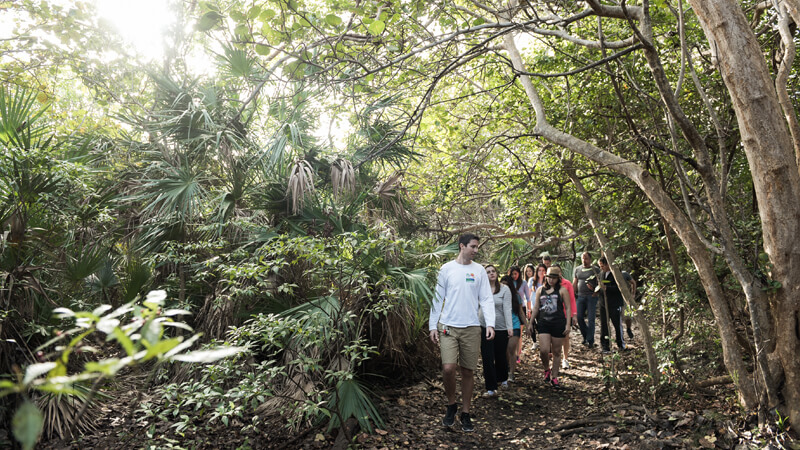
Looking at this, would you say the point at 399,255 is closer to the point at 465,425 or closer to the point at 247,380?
the point at 465,425

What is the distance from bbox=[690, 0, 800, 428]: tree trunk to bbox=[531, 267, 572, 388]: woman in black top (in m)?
3.31

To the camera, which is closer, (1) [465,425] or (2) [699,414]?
(2) [699,414]

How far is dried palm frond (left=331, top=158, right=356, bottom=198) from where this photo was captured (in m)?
6.67

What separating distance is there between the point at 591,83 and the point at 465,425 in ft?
14.3

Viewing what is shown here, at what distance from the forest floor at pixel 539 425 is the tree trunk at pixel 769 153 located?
0.74 m

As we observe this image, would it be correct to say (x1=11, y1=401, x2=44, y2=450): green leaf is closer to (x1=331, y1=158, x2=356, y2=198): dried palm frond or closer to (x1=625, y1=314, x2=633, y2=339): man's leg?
(x1=331, y1=158, x2=356, y2=198): dried palm frond

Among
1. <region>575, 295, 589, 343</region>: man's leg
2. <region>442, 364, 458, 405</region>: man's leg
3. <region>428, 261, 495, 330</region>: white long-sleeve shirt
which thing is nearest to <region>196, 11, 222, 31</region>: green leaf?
<region>428, 261, 495, 330</region>: white long-sleeve shirt

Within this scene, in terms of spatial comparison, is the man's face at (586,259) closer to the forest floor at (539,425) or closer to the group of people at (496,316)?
the group of people at (496,316)

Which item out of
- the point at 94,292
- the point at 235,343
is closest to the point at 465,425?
the point at 235,343

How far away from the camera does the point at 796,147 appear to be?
4.24 metres

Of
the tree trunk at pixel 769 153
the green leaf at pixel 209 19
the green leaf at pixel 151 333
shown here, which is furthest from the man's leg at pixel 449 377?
the green leaf at pixel 151 333

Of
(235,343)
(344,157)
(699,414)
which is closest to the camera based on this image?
(235,343)

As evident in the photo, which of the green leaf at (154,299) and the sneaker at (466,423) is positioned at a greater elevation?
the green leaf at (154,299)

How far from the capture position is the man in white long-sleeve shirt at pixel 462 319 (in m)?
5.33
